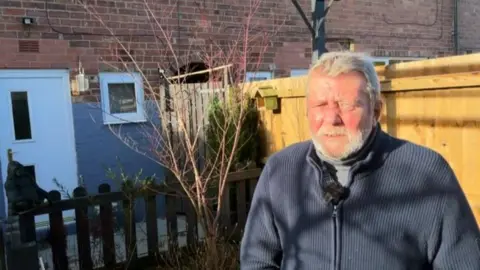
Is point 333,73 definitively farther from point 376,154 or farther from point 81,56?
point 81,56

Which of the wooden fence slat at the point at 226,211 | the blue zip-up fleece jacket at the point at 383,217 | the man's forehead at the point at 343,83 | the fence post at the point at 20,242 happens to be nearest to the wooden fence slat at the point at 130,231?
the fence post at the point at 20,242

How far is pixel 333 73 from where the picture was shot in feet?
4.72

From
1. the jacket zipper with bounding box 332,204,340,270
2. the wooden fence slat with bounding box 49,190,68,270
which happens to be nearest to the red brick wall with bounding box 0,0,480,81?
the wooden fence slat with bounding box 49,190,68,270

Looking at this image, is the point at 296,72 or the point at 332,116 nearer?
the point at 332,116

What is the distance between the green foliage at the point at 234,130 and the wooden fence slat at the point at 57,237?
5.32ft

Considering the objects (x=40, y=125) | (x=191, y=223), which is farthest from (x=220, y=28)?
(x=191, y=223)

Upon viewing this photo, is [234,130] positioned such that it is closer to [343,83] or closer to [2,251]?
[2,251]

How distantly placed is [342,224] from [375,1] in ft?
25.5

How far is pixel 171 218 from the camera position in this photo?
3.90m

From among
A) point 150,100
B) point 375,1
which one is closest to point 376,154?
point 150,100

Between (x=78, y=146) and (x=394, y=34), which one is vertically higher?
(x=394, y=34)

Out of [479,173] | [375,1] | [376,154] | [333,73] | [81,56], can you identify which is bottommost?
[479,173]

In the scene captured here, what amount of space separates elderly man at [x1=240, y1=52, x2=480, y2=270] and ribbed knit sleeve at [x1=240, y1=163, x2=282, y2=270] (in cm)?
6

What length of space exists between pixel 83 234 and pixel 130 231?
1.22 feet
